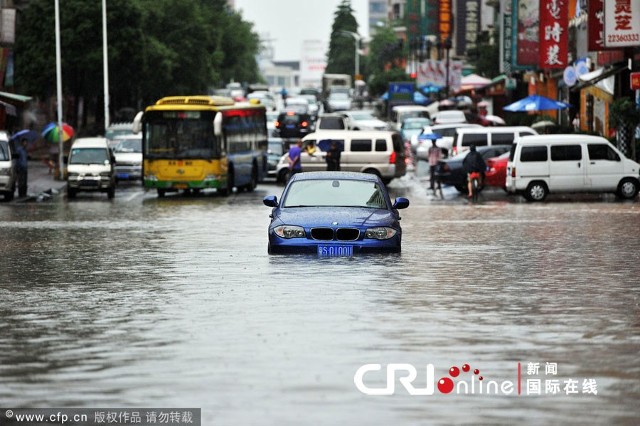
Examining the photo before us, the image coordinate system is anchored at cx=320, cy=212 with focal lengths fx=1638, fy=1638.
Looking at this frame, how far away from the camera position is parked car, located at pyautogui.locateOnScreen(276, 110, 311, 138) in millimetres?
87250

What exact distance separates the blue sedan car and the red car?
2329 centimetres

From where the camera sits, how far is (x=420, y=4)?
152 m

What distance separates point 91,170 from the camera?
47.4 meters

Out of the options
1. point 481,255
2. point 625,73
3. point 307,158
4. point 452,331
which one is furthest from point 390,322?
point 625,73

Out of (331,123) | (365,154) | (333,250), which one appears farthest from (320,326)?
(331,123)

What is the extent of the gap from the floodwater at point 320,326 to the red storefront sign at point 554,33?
32.4 m

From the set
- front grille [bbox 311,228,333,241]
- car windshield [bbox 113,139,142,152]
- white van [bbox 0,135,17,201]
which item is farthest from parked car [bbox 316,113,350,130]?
front grille [bbox 311,228,333,241]

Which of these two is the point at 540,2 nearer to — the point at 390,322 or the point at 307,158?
the point at 307,158

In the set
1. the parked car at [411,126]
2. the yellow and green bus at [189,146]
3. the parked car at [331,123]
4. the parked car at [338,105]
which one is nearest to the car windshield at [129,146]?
the yellow and green bus at [189,146]

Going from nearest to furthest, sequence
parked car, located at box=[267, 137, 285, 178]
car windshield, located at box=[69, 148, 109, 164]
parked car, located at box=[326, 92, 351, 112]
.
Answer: car windshield, located at box=[69, 148, 109, 164] < parked car, located at box=[267, 137, 285, 178] < parked car, located at box=[326, 92, 351, 112]

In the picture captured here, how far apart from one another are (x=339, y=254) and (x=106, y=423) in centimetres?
1207

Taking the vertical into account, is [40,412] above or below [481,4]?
below

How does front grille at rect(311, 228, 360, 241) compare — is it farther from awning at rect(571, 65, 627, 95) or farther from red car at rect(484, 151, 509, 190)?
awning at rect(571, 65, 627, 95)

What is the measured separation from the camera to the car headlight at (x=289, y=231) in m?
21.7
